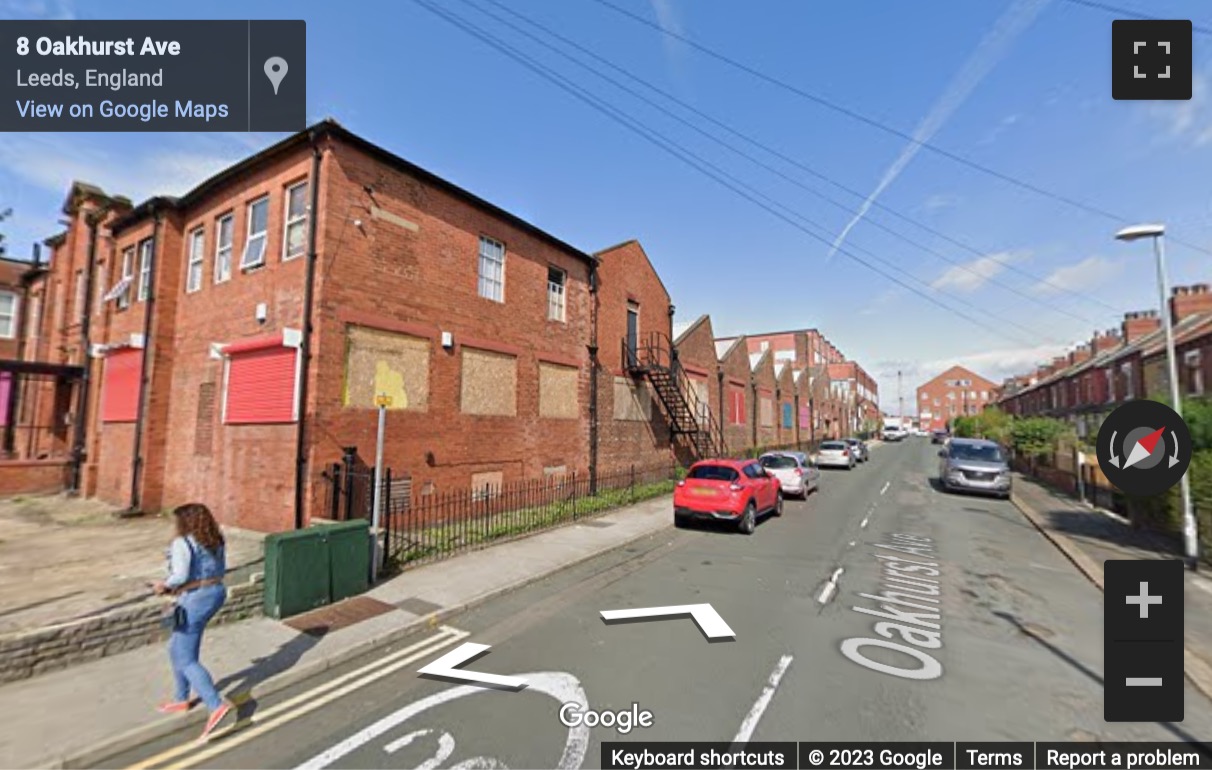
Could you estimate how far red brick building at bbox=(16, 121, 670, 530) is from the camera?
10000mm

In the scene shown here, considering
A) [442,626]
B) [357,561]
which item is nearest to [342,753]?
[442,626]

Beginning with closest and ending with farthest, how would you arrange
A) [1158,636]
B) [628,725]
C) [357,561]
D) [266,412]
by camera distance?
1. [628,725]
2. [1158,636]
3. [357,561]
4. [266,412]

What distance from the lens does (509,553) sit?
9492mm

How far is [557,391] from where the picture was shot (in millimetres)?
16062

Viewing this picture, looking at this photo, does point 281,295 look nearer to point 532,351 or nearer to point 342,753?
point 532,351

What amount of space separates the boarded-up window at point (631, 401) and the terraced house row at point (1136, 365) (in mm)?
14942

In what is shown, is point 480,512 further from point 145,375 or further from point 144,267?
point 144,267

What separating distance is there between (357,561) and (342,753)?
12.4ft

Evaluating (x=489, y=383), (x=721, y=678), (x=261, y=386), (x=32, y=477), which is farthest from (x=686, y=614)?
(x=32, y=477)

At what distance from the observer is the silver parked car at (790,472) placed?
17.1 meters

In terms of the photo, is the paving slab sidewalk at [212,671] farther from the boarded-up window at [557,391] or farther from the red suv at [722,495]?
the boarded-up window at [557,391]

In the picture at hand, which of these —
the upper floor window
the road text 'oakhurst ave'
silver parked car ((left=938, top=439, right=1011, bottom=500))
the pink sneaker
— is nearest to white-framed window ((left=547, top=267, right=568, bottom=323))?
the upper floor window

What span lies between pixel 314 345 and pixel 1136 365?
36.3 metres

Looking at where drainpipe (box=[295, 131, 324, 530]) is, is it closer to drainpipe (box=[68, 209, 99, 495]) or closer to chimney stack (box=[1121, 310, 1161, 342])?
drainpipe (box=[68, 209, 99, 495])
